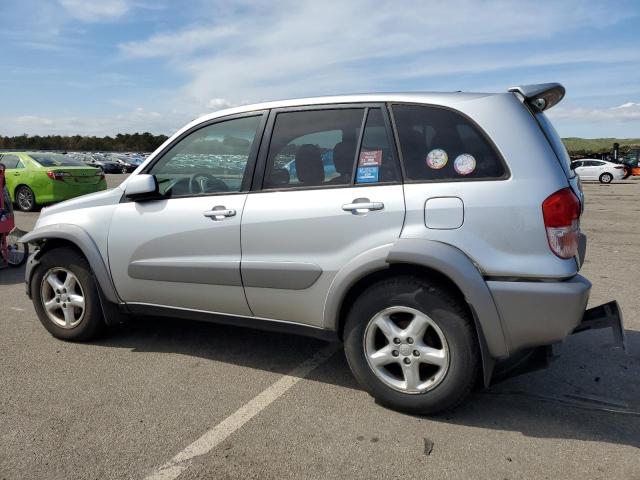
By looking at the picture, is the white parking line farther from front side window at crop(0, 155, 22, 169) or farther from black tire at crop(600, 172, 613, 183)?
black tire at crop(600, 172, 613, 183)

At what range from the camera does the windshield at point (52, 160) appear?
1320 cm

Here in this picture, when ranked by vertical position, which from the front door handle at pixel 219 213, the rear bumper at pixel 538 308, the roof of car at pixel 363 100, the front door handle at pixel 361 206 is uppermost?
the roof of car at pixel 363 100

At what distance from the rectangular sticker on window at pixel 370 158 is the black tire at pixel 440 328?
69cm

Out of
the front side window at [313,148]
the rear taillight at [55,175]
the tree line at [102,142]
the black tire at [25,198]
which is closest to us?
the front side window at [313,148]

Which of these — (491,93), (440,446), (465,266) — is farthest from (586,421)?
(491,93)

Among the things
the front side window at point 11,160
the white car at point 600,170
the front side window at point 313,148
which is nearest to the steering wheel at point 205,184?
the front side window at point 313,148

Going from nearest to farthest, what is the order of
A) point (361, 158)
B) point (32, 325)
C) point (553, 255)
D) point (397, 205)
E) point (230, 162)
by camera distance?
point (553, 255) → point (397, 205) → point (361, 158) → point (230, 162) → point (32, 325)

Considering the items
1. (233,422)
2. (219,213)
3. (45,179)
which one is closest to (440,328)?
(233,422)

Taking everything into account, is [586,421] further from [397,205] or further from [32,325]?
[32,325]

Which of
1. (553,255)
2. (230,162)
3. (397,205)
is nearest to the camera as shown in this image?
(553,255)

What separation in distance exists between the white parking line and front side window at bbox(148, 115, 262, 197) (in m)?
1.32

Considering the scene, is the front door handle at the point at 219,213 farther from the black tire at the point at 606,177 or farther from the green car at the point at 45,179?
the black tire at the point at 606,177

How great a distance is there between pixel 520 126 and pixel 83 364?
334 cm

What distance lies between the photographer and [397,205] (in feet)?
10.1
